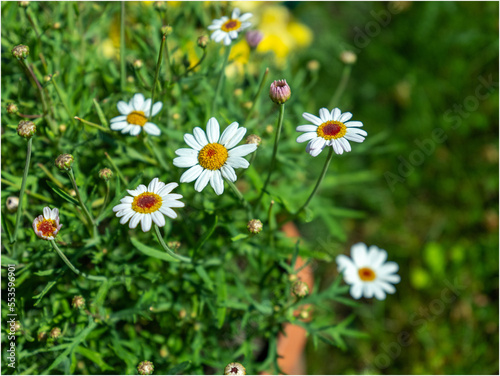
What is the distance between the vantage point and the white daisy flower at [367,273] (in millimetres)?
1490

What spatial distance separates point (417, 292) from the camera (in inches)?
93.7

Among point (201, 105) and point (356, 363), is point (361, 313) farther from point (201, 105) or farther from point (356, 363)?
point (201, 105)

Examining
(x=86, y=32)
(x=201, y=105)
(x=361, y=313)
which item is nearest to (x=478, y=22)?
(x=361, y=313)

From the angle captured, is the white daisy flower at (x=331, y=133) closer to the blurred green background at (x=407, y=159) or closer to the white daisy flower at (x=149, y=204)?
the white daisy flower at (x=149, y=204)

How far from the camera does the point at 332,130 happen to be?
106 cm

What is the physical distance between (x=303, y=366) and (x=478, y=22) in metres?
2.35

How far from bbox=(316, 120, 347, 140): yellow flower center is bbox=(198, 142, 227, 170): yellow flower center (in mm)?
236

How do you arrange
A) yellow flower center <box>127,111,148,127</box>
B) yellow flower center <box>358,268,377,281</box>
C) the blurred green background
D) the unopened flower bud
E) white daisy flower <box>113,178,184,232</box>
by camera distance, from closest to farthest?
1. white daisy flower <box>113,178,184,232</box>
2. yellow flower center <box>127,111,148,127</box>
3. the unopened flower bud
4. yellow flower center <box>358,268,377,281</box>
5. the blurred green background

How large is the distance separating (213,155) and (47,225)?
419mm

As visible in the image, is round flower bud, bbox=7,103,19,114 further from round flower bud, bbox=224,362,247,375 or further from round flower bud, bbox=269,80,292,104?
round flower bud, bbox=224,362,247,375

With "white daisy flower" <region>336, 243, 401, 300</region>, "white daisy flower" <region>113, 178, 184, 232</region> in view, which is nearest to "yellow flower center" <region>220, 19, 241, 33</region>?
"white daisy flower" <region>113, 178, 184, 232</region>

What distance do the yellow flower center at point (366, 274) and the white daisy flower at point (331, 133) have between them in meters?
0.66

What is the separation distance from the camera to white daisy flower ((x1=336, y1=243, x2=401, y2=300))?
4.89 ft

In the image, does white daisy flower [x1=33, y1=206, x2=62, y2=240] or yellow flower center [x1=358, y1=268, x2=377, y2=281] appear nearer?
white daisy flower [x1=33, y1=206, x2=62, y2=240]
